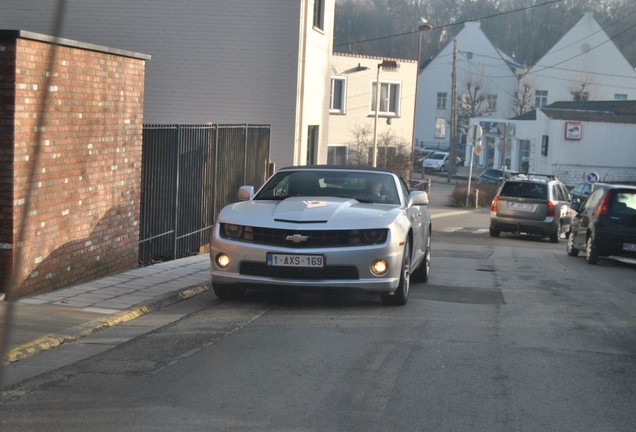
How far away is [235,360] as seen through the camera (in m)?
7.02

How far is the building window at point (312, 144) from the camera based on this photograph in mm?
26109

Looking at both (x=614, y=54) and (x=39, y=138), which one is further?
(x=614, y=54)

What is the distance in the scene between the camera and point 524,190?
24.8 metres

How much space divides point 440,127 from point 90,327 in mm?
71864

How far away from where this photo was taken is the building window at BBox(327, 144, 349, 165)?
4294 cm

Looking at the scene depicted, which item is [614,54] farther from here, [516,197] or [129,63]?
[129,63]

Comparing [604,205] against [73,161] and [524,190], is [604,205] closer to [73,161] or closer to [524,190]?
[524,190]

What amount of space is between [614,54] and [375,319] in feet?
213

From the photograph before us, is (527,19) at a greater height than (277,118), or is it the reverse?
(527,19)

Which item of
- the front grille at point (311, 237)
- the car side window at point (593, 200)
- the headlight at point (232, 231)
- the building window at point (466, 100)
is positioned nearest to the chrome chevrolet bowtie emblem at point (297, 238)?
the front grille at point (311, 237)

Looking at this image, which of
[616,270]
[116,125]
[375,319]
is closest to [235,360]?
[375,319]

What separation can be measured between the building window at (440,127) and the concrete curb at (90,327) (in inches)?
2703

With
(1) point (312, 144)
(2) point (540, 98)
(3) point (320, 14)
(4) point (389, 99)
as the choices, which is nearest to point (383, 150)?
(4) point (389, 99)

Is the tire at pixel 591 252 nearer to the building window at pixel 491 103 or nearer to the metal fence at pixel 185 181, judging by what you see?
the metal fence at pixel 185 181
